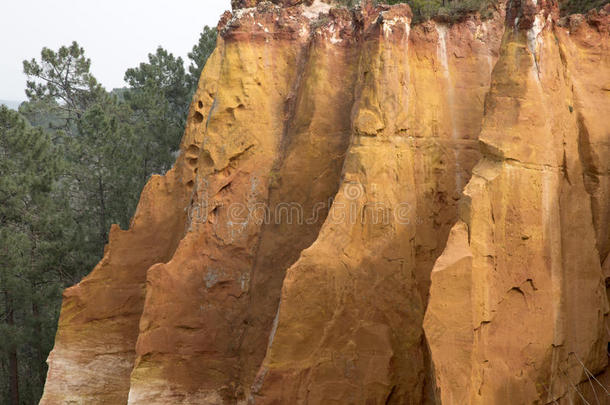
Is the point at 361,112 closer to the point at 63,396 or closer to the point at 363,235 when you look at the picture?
the point at 363,235

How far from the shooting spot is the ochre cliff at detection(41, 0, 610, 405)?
8.26 meters

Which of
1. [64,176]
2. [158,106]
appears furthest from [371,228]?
[158,106]

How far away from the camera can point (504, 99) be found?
8.70 meters

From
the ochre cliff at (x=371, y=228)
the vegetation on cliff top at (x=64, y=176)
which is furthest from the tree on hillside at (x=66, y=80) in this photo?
the ochre cliff at (x=371, y=228)

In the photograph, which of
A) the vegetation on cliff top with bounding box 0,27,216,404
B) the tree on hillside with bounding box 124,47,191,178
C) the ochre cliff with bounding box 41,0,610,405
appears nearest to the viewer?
the ochre cliff with bounding box 41,0,610,405

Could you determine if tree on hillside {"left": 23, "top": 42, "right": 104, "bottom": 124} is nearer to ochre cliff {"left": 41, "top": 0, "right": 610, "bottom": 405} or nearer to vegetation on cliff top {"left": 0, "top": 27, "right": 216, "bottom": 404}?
vegetation on cliff top {"left": 0, "top": 27, "right": 216, "bottom": 404}

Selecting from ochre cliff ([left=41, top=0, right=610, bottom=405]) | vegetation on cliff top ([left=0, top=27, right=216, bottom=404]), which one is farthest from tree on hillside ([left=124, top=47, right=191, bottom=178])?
ochre cliff ([left=41, top=0, right=610, bottom=405])

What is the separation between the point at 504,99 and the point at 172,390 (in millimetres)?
7670

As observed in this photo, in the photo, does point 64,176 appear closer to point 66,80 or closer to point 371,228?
point 66,80

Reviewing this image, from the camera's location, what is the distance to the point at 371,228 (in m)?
9.79

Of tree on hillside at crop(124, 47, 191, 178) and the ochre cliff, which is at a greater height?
tree on hillside at crop(124, 47, 191, 178)

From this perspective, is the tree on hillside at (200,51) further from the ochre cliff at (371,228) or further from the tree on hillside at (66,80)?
the ochre cliff at (371,228)

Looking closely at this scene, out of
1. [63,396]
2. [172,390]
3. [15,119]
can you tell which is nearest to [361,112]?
[172,390]

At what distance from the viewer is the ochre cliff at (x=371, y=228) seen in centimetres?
826
